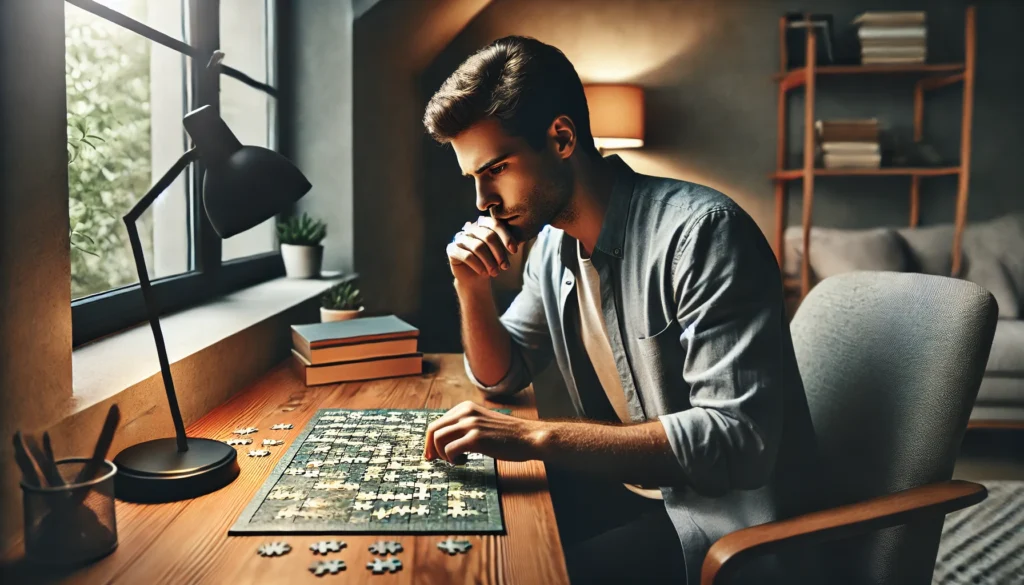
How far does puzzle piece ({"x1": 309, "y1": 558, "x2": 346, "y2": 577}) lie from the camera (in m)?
0.80

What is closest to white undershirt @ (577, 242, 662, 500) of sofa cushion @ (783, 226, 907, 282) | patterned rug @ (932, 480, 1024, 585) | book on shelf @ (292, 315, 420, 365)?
book on shelf @ (292, 315, 420, 365)

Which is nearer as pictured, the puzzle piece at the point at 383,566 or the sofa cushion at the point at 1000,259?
the puzzle piece at the point at 383,566

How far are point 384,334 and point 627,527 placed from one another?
2.26 ft

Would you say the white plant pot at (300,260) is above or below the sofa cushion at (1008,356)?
above

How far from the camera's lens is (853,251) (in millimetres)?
4000

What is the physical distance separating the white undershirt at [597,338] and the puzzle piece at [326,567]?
79 cm

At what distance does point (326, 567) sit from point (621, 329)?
78 cm

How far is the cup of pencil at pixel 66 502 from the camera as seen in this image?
0.79m

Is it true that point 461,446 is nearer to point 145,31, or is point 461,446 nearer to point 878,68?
point 145,31

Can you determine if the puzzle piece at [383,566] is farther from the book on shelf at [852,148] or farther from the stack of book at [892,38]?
the stack of book at [892,38]

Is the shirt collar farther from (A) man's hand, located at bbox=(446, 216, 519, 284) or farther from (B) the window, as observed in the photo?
(B) the window

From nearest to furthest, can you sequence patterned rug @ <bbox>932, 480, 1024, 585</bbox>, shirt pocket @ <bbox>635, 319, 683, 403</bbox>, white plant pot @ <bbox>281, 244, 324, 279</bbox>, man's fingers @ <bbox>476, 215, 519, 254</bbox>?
shirt pocket @ <bbox>635, 319, 683, 403</bbox>
man's fingers @ <bbox>476, 215, 519, 254</bbox>
patterned rug @ <bbox>932, 480, 1024, 585</bbox>
white plant pot @ <bbox>281, 244, 324, 279</bbox>

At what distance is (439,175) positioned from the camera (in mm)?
4176

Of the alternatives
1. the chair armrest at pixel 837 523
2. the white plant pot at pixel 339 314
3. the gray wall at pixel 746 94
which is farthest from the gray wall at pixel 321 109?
the chair armrest at pixel 837 523
